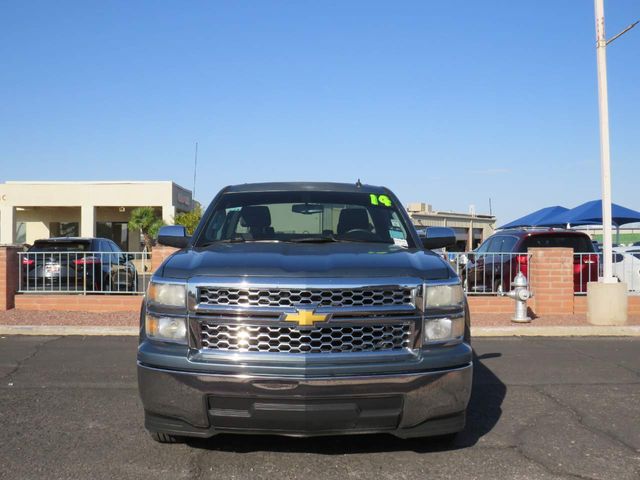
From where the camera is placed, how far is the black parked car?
12234 mm

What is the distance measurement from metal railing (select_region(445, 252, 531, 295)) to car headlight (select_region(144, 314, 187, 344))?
890 cm

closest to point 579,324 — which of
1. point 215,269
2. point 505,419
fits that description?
point 505,419

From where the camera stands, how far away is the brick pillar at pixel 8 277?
468 inches

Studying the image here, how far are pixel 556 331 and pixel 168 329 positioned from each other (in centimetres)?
789

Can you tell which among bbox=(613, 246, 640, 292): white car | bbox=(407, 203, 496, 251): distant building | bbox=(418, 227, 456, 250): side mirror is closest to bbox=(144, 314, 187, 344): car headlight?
bbox=(418, 227, 456, 250): side mirror

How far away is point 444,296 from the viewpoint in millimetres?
3777

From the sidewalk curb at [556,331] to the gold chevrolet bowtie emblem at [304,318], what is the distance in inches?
274

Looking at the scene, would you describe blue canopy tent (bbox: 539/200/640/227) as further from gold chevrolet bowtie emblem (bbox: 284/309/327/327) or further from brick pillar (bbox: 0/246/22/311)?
gold chevrolet bowtie emblem (bbox: 284/309/327/327)

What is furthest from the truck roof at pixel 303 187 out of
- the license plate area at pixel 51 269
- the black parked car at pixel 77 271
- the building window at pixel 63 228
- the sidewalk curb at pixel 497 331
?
the building window at pixel 63 228

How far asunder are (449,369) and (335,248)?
1.16m

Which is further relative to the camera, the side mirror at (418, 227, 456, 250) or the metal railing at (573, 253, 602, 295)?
the metal railing at (573, 253, 602, 295)

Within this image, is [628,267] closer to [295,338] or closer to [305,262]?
[305,262]

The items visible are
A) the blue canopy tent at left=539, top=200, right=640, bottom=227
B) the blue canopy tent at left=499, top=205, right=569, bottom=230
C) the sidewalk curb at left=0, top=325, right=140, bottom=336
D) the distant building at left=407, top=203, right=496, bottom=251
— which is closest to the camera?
the sidewalk curb at left=0, top=325, right=140, bottom=336

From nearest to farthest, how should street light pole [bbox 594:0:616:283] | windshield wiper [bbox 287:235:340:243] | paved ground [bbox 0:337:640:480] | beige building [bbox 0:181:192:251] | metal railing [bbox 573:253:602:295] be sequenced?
paved ground [bbox 0:337:640:480], windshield wiper [bbox 287:235:340:243], street light pole [bbox 594:0:616:283], metal railing [bbox 573:253:602:295], beige building [bbox 0:181:192:251]
